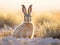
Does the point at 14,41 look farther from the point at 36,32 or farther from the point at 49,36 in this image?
the point at 36,32

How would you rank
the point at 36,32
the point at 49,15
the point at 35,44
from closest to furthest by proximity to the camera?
1. the point at 35,44
2. the point at 36,32
3. the point at 49,15

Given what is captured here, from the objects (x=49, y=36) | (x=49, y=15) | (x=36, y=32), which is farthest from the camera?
(x=49, y=15)

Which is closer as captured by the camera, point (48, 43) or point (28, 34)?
point (48, 43)

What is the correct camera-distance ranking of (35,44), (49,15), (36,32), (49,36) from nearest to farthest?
1. (35,44)
2. (49,36)
3. (36,32)
4. (49,15)

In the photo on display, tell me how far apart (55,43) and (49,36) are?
153 centimetres

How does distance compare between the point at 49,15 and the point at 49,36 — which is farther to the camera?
the point at 49,15

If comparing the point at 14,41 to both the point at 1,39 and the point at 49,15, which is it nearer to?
the point at 1,39

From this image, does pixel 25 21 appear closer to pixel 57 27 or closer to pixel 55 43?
pixel 57 27

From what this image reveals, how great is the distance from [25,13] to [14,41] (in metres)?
2.16

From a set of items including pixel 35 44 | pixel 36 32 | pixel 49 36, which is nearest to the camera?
pixel 35 44

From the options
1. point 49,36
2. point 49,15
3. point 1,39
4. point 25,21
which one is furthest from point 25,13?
point 49,15

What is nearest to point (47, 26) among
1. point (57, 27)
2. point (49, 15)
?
point (57, 27)

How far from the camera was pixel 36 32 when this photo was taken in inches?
585

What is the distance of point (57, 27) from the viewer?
13.5 meters
